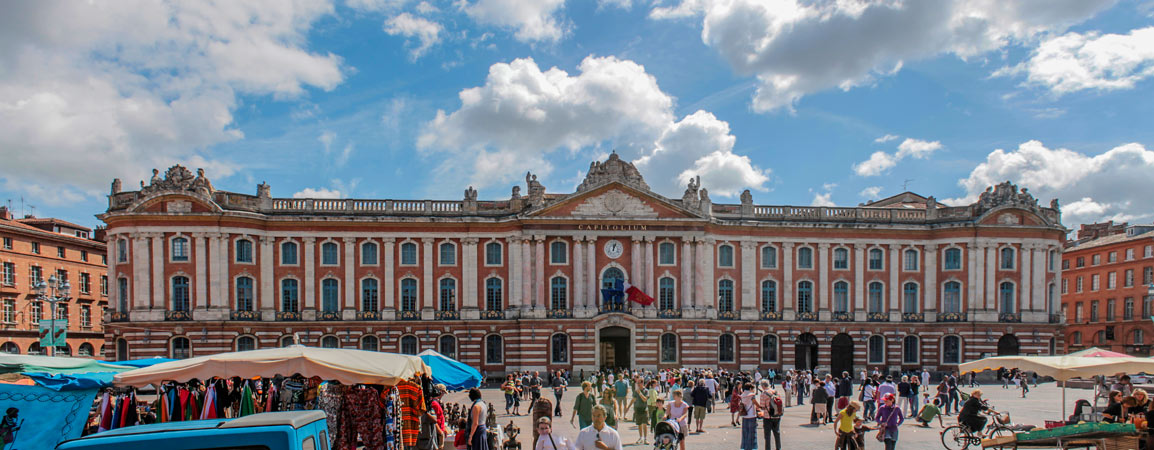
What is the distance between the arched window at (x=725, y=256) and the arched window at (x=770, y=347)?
502 centimetres

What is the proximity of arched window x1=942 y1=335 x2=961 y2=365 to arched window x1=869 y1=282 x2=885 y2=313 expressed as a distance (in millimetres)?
4267

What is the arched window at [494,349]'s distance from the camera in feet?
158

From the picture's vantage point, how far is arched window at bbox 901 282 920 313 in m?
51.0

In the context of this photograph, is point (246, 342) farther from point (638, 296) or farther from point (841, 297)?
point (841, 297)

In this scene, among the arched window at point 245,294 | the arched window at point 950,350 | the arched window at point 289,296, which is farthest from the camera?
the arched window at point 950,350

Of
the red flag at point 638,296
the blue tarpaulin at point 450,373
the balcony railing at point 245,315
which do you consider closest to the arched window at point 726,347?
the red flag at point 638,296

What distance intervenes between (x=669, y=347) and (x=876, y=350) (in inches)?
527

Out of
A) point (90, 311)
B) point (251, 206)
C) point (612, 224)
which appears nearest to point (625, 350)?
point (612, 224)

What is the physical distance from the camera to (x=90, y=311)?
60.4m

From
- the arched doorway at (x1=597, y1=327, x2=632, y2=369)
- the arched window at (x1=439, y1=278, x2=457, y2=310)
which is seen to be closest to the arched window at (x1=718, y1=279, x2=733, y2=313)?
the arched doorway at (x1=597, y1=327, x2=632, y2=369)

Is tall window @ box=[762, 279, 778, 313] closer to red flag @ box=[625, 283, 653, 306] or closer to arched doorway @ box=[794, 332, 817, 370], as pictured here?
arched doorway @ box=[794, 332, 817, 370]

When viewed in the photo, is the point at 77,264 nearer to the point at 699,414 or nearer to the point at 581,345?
the point at 581,345

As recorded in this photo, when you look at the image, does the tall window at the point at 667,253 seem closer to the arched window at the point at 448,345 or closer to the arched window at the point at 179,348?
the arched window at the point at 448,345

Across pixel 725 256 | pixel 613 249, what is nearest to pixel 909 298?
pixel 725 256
